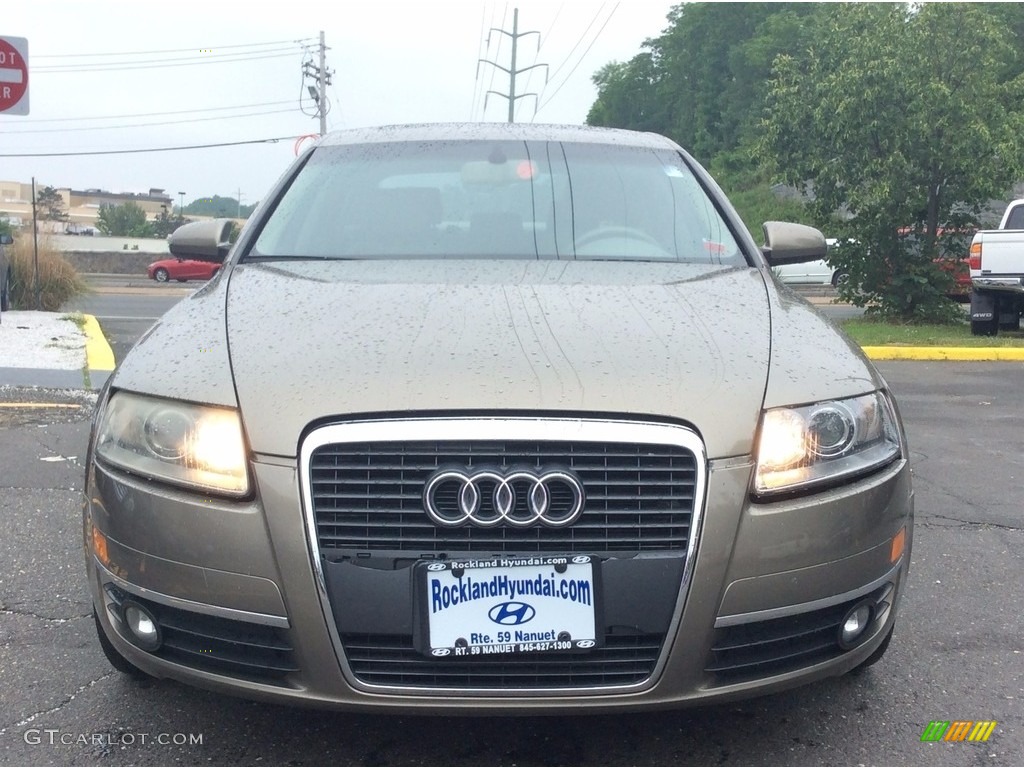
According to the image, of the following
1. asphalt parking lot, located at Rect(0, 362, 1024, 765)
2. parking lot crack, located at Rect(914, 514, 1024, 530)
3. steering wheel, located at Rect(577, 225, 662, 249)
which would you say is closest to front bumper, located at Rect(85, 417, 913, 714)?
asphalt parking lot, located at Rect(0, 362, 1024, 765)

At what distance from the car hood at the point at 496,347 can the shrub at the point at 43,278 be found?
10661 millimetres

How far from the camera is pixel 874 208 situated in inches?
527

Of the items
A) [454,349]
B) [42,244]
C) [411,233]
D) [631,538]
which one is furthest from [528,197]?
[42,244]

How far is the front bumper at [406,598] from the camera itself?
1999mm

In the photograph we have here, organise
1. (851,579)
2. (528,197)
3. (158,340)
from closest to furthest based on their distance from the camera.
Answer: (851,579)
(158,340)
(528,197)

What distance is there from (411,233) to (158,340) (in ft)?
3.20

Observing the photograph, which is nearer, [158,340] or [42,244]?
[158,340]

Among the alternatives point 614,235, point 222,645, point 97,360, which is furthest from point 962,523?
point 97,360

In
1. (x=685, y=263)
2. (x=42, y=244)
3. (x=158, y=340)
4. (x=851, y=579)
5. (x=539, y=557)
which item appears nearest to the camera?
(x=539, y=557)

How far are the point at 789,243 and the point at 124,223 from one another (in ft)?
334

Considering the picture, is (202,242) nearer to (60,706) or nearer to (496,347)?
(60,706)

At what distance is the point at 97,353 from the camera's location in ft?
27.7

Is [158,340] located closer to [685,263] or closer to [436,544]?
[436,544]

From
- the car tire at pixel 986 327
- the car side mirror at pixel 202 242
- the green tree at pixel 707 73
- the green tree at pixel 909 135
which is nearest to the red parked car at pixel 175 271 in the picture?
the green tree at pixel 707 73
